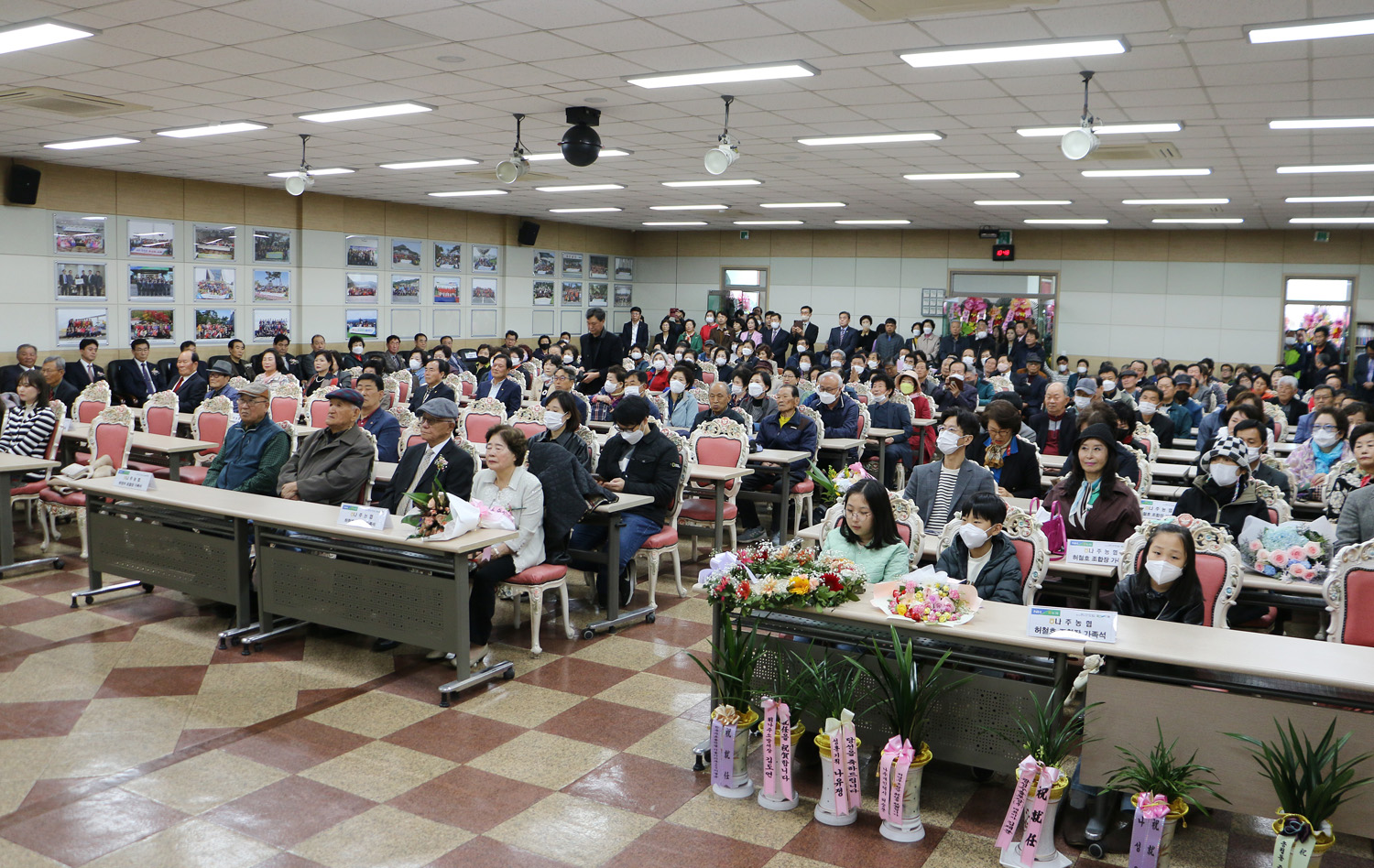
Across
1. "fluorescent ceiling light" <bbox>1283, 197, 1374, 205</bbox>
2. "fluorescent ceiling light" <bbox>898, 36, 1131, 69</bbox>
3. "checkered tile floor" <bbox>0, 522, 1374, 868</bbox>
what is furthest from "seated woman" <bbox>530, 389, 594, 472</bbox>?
"fluorescent ceiling light" <bbox>1283, 197, 1374, 205</bbox>

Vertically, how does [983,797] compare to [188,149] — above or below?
below

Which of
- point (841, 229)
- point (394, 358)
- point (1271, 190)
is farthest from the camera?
point (841, 229)

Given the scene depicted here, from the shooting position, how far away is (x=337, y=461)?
5.80 m

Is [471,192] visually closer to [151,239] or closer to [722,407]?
[151,239]

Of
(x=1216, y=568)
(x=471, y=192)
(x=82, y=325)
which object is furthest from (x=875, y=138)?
(x=82, y=325)

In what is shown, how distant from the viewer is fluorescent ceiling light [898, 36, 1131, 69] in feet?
18.0

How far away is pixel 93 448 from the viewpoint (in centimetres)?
745

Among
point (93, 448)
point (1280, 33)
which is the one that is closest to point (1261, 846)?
point (1280, 33)

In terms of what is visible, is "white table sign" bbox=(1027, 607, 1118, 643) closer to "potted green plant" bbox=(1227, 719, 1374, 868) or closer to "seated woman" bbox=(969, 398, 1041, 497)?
"potted green plant" bbox=(1227, 719, 1374, 868)

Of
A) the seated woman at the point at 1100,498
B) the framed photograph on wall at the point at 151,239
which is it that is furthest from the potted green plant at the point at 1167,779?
the framed photograph on wall at the point at 151,239

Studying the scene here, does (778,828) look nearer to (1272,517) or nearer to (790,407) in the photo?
(1272,517)

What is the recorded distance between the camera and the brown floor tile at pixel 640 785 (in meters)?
3.70

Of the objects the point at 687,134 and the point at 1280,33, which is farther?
the point at 687,134

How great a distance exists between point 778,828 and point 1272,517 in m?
3.34
